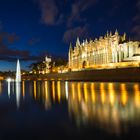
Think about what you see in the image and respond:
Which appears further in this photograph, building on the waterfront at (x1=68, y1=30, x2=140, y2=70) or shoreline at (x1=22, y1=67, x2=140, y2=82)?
building on the waterfront at (x1=68, y1=30, x2=140, y2=70)

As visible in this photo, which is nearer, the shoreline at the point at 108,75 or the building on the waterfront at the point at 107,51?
the shoreline at the point at 108,75

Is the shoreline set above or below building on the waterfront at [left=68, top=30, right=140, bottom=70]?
below

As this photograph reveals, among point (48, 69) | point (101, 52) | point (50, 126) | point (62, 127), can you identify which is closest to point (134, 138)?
point (62, 127)

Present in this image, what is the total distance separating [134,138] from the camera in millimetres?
8484

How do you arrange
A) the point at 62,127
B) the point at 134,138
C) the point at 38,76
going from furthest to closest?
1. the point at 38,76
2. the point at 62,127
3. the point at 134,138

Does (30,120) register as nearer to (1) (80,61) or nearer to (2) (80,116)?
(2) (80,116)

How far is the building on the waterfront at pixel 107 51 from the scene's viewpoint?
3039 inches

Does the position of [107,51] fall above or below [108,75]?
above

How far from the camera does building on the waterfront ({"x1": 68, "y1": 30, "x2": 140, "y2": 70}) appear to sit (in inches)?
3039

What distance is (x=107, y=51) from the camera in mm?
84875

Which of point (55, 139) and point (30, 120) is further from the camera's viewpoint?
point (30, 120)

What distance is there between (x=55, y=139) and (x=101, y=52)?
3204 inches

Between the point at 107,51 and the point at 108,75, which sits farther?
the point at 107,51

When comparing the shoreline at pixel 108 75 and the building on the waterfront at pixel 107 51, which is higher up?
the building on the waterfront at pixel 107 51
